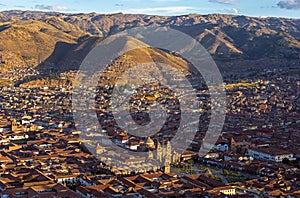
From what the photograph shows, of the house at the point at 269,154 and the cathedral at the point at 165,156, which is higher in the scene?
the cathedral at the point at 165,156

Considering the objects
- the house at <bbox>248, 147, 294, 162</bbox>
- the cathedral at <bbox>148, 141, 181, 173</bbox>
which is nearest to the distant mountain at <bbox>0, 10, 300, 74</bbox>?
the house at <bbox>248, 147, 294, 162</bbox>

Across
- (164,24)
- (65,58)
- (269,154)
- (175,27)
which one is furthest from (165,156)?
(164,24)

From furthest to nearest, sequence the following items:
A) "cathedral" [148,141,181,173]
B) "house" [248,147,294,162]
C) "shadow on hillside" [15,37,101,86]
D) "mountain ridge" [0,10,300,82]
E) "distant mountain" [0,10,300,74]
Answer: "distant mountain" [0,10,300,74]
"mountain ridge" [0,10,300,82]
"shadow on hillside" [15,37,101,86]
"house" [248,147,294,162]
"cathedral" [148,141,181,173]

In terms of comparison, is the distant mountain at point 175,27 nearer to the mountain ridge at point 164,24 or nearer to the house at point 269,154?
the mountain ridge at point 164,24

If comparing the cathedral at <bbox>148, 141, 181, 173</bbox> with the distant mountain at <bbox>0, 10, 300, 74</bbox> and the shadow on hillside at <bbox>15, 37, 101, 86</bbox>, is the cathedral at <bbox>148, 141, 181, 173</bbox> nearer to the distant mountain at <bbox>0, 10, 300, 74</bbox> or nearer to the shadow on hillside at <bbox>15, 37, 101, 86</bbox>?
the shadow on hillside at <bbox>15, 37, 101, 86</bbox>

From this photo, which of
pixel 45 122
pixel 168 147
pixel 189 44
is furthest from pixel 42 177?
pixel 189 44

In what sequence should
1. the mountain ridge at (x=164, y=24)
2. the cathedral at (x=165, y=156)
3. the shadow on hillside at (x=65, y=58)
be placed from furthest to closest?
the mountain ridge at (x=164, y=24) → the shadow on hillside at (x=65, y=58) → the cathedral at (x=165, y=156)

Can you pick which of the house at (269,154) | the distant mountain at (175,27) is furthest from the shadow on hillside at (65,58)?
the house at (269,154)

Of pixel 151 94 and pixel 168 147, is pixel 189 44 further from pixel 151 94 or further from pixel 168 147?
pixel 168 147

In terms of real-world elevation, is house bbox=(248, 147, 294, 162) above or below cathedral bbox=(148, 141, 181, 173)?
below
